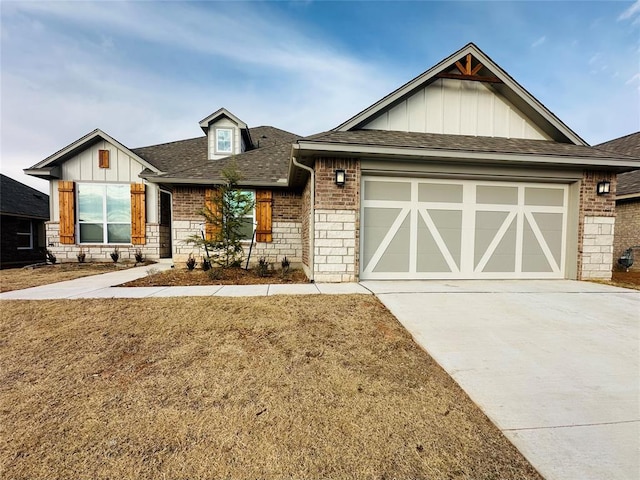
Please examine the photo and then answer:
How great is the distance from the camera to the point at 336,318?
388 centimetres

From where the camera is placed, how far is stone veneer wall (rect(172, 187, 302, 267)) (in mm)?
8859

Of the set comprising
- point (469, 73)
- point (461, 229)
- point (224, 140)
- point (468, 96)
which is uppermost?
Result: point (469, 73)

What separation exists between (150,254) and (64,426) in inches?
390

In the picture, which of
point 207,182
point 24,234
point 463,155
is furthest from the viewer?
point 24,234

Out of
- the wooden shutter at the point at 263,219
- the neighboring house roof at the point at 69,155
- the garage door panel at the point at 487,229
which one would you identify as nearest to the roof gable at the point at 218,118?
the neighboring house roof at the point at 69,155

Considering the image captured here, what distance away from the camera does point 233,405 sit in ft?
6.81

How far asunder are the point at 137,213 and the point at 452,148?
10844mm

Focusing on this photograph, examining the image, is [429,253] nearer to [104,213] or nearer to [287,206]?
[287,206]

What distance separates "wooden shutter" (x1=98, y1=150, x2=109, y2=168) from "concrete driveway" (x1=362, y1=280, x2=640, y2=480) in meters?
11.2

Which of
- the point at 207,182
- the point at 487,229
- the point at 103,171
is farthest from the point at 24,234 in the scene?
the point at 487,229

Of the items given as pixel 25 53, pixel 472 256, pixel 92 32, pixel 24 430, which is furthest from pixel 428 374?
pixel 25 53

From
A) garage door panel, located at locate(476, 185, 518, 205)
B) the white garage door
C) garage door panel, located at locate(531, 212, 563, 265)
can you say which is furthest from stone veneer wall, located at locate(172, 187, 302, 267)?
garage door panel, located at locate(531, 212, 563, 265)

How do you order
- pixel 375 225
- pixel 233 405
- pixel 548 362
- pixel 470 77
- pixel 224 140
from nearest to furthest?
pixel 233 405, pixel 548 362, pixel 375 225, pixel 470 77, pixel 224 140

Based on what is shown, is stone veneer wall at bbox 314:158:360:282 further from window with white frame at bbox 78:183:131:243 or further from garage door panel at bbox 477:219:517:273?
window with white frame at bbox 78:183:131:243
